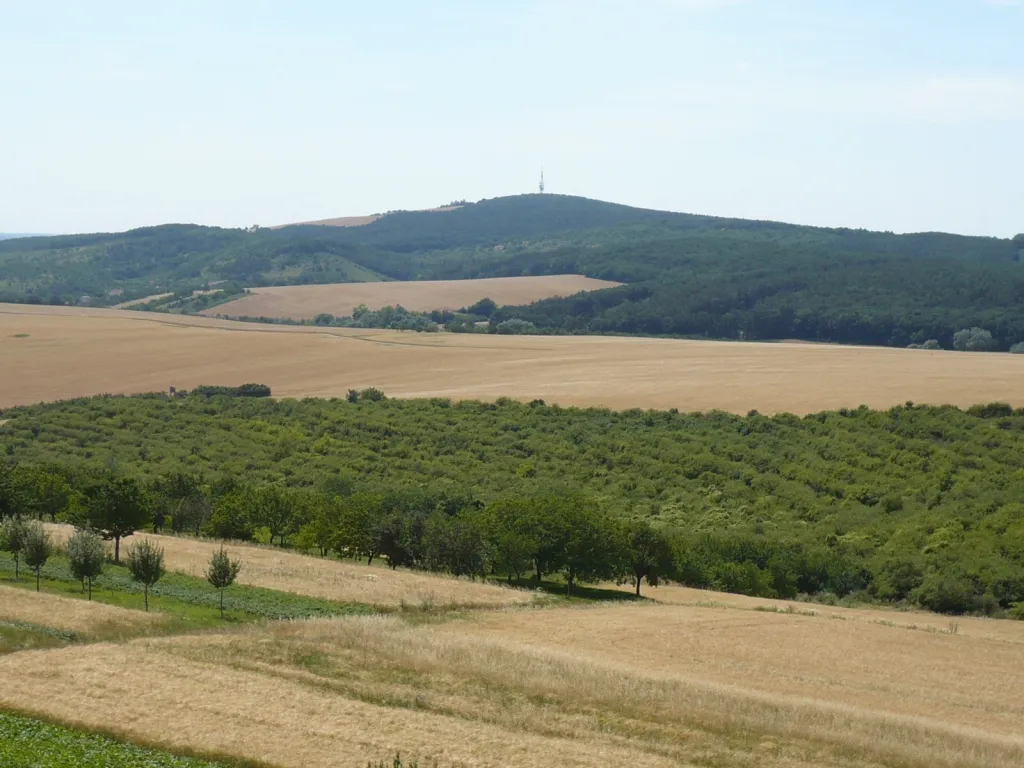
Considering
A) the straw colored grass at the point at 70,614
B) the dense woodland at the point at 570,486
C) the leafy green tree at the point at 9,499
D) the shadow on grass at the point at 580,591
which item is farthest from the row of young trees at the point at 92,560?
the shadow on grass at the point at 580,591

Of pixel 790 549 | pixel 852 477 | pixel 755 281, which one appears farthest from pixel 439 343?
pixel 755 281

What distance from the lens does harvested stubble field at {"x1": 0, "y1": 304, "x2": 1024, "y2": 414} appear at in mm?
91500

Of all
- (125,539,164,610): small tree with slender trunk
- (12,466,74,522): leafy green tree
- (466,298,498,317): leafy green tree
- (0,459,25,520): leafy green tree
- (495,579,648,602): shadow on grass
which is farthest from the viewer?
(466,298,498,317): leafy green tree

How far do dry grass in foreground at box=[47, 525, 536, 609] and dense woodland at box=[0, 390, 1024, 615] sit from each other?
120 inches

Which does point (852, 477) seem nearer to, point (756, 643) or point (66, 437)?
point (756, 643)

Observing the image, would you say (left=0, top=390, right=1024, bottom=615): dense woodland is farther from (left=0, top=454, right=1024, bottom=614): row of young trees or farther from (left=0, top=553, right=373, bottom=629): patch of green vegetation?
(left=0, top=553, right=373, bottom=629): patch of green vegetation

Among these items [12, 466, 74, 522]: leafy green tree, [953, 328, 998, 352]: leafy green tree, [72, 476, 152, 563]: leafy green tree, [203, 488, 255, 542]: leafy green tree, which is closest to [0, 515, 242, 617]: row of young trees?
[72, 476, 152, 563]: leafy green tree

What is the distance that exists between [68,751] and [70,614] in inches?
471

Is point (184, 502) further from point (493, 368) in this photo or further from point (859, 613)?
point (493, 368)

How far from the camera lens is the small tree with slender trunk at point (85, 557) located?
41.4 meters

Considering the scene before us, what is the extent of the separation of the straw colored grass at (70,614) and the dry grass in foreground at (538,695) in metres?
2.39

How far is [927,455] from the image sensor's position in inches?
2876

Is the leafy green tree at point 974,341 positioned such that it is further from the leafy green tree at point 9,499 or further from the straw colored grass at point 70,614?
the straw colored grass at point 70,614

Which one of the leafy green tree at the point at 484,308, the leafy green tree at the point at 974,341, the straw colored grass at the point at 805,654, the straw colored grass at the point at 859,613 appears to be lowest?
the straw colored grass at the point at 859,613
